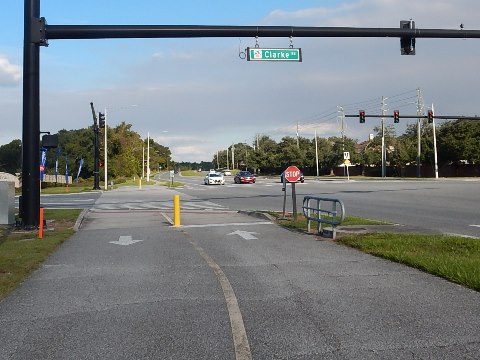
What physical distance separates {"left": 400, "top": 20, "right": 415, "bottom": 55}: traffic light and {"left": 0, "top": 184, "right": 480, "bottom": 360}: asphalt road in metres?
9.39

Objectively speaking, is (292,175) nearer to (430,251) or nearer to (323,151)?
(430,251)

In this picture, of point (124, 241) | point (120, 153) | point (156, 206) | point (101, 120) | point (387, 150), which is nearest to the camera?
point (124, 241)

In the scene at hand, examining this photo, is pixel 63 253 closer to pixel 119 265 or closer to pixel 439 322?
pixel 119 265

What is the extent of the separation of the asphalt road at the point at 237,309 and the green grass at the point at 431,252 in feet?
0.96

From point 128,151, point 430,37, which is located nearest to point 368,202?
point 430,37

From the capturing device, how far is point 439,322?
5887mm

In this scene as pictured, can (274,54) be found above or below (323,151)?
below

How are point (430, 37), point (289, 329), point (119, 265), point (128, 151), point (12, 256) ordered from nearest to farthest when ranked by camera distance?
point (289, 329), point (119, 265), point (12, 256), point (430, 37), point (128, 151)

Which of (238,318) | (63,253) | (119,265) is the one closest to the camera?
(238,318)

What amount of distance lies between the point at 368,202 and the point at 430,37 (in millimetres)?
11516

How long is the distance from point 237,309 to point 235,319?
45cm

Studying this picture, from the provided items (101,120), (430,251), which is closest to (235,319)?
(430,251)

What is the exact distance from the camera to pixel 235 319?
616cm

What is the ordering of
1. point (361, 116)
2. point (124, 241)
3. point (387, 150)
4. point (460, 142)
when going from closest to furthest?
1. point (124, 241)
2. point (361, 116)
3. point (460, 142)
4. point (387, 150)
